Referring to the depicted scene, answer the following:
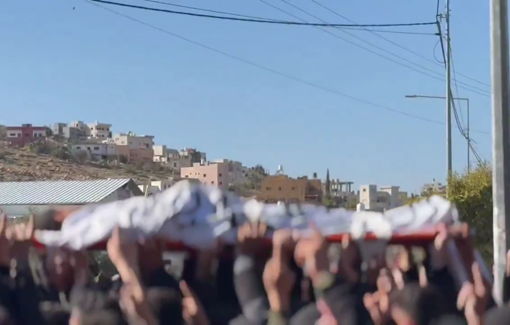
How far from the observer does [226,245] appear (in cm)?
408

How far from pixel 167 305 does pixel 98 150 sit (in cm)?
5927

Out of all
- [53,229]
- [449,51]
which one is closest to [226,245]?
[53,229]

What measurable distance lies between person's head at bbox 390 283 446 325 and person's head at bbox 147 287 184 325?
103cm

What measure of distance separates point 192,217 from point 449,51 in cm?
2120

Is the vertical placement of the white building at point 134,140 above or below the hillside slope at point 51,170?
above

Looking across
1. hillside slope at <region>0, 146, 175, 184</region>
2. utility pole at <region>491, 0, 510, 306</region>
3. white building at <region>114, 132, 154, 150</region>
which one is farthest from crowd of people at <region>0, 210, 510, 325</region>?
white building at <region>114, 132, 154, 150</region>

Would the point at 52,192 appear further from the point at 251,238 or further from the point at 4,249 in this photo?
the point at 251,238

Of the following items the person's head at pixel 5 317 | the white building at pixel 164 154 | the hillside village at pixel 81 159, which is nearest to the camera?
the person's head at pixel 5 317

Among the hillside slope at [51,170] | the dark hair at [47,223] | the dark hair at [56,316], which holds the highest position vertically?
the hillside slope at [51,170]

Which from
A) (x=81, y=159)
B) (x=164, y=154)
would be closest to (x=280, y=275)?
(x=81, y=159)

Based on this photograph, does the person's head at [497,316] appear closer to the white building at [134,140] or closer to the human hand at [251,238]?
the human hand at [251,238]

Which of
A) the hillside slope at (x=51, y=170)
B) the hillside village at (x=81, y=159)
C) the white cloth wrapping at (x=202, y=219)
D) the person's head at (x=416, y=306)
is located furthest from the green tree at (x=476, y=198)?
the hillside slope at (x=51, y=170)

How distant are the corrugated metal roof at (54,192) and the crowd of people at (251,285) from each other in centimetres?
1699

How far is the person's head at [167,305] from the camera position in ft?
12.8
